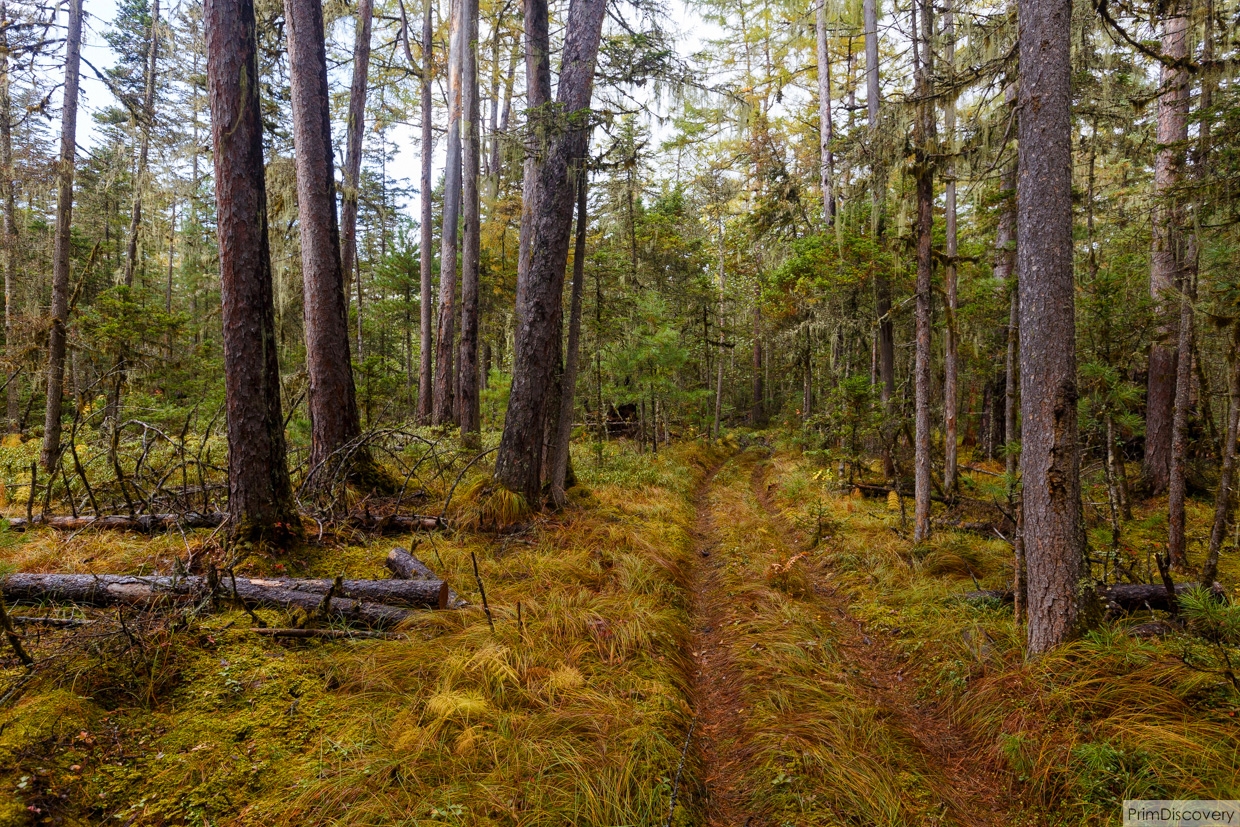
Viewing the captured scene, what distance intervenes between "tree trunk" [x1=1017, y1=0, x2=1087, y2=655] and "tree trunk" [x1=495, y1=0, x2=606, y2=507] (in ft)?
16.8

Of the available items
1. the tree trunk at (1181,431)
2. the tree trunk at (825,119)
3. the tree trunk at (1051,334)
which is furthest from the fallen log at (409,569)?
the tree trunk at (825,119)

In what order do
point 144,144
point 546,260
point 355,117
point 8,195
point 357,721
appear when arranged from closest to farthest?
1. point 357,721
2. point 546,260
3. point 355,117
4. point 8,195
5. point 144,144

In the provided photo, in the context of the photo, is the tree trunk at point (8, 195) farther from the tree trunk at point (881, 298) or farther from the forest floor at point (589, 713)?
the tree trunk at point (881, 298)

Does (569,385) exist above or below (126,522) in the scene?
above

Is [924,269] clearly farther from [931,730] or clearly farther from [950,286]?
[931,730]

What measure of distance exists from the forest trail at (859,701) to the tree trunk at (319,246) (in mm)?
5289

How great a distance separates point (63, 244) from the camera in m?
9.65

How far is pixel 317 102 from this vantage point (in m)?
6.89

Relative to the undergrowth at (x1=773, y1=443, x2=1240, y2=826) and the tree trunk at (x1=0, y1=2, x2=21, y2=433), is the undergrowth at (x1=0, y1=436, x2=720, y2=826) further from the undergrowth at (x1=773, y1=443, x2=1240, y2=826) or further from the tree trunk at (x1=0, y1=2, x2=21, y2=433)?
the tree trunk at (x1=0, y1=2, x2=21, y2=433)

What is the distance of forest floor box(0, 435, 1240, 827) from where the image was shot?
2.63 metres

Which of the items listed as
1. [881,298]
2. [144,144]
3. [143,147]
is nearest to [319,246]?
[881,298]

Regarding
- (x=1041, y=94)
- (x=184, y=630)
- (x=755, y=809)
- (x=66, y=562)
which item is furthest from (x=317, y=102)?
(x=755, y=809)

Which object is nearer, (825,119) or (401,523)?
(401,523)

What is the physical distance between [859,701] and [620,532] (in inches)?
149
